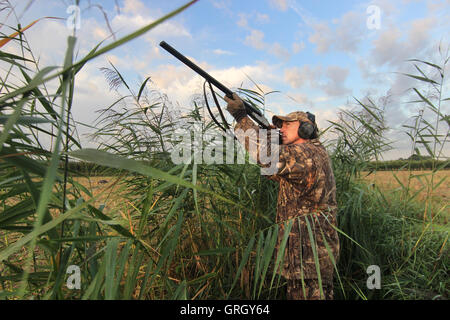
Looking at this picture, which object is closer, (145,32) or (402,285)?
(145,32)

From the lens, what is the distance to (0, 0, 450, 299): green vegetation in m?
1.26

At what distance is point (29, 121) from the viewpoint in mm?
1040

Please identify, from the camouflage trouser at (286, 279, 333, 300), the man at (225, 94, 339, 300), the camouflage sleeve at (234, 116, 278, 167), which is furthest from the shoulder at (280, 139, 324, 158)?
the camouflage trouser at (286, 279, 333, 300)

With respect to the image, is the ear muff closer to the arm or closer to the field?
the arm

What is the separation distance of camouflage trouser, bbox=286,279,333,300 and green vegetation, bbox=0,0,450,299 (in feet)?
0.45

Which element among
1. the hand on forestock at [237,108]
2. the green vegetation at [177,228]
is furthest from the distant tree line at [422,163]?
the hand on forestock at [237,108]

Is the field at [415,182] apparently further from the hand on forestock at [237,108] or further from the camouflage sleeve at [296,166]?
the hand on forestock at [237,108]

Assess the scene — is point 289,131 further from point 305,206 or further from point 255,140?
point 305,206

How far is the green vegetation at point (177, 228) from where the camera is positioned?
4.13ft

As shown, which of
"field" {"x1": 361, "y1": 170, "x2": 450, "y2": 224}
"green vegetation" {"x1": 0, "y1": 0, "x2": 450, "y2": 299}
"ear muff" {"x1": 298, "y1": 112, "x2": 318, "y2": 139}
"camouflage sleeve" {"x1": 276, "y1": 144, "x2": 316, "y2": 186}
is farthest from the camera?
"field" {"x1": 361, "y1": 170, "x2": 450, "y2": 224}
